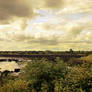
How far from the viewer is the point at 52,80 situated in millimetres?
54812

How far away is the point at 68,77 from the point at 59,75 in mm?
6924

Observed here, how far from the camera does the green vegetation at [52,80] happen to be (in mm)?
46119

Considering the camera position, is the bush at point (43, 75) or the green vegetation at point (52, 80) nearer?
the green vegetation at point (52, 80)

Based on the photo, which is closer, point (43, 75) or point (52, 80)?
→ point (52, 80)

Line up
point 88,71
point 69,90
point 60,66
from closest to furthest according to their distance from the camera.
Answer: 1. point 69,90
2. point 88,71
3. point 60,66

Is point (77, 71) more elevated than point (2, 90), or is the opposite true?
point (77, 71)

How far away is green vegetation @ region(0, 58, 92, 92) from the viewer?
46.1 m

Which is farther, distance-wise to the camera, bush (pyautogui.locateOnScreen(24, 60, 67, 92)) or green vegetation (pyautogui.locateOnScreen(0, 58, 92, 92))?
bush (pyautogui.locateOnScreen(24, 60, 67, 92))

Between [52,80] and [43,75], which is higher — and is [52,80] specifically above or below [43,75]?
below

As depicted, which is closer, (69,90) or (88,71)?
(69,90)

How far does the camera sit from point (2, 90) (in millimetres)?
46938

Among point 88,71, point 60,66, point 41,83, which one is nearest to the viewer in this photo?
point 88,71

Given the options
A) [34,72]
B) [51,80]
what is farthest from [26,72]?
[51,80]

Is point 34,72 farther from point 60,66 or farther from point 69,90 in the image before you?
point 69,90
